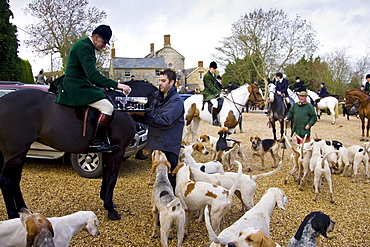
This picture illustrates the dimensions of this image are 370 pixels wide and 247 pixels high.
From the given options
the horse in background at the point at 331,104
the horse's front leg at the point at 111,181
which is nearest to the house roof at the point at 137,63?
the horse in background at the point at 331,104

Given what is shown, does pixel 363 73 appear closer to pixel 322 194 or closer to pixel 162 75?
pixel 322 194

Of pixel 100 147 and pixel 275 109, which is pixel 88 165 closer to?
pixel 100 147

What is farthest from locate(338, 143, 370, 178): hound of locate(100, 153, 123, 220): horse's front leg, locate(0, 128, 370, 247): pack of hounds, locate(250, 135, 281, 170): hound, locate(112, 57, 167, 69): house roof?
locate(112, 57, 167, 69): house roof

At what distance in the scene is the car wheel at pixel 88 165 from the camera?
633cm

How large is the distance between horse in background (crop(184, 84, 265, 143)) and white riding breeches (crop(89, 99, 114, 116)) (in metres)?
5.41

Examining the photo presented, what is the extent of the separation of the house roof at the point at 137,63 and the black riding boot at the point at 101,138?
152ft

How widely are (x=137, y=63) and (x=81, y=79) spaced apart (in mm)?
47942

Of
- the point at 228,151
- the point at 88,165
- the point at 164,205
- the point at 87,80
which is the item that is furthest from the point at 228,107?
the point at 164,205

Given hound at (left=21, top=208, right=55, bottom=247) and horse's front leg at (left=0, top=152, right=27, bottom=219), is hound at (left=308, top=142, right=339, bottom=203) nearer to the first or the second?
hound at (left=21, top=208, right=55, bottom=247)

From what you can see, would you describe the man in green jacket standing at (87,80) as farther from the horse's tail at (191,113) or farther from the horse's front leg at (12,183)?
the horse's tail at (191,113)

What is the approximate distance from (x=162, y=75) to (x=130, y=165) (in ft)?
13.0

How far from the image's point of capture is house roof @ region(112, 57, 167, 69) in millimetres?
49659

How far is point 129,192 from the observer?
18.8 feet

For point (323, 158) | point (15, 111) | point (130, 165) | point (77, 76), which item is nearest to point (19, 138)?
point (15, 111)
